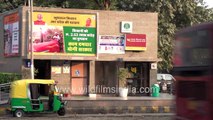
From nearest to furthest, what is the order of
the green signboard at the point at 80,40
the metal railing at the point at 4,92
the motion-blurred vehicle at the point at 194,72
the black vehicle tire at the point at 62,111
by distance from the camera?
the motion-blurred vehicle at the point at 194,72, the black vehicle tire at the point at 62,111, the metal railing at the point at 4,92, the green signboard at the point at 80,40

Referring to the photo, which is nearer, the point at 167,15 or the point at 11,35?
the point at 11,35

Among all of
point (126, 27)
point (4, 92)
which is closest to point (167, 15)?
point (126, 27)

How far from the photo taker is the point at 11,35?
30.8 m

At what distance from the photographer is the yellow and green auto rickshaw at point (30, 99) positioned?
23.9m

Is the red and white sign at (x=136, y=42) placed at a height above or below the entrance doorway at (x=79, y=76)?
above

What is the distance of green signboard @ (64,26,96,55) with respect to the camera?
29.7m

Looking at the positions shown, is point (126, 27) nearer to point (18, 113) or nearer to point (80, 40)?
point (80, 40)

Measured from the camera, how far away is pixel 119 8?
144 feet

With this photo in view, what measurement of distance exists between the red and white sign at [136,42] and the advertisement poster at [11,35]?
688 centimetres

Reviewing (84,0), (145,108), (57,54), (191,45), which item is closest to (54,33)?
(57,54)

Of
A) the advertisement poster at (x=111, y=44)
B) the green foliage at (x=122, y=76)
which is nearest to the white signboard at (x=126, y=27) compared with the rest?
the advertisement poster at (x=111, y=44)

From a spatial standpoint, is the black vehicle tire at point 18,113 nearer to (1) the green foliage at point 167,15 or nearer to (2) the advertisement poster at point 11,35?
(2) the advertisement poster at point 11,35

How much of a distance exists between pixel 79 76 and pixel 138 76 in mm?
4060

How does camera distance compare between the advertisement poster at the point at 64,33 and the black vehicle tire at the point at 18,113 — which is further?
the advertisement poster at the point at 64,33
